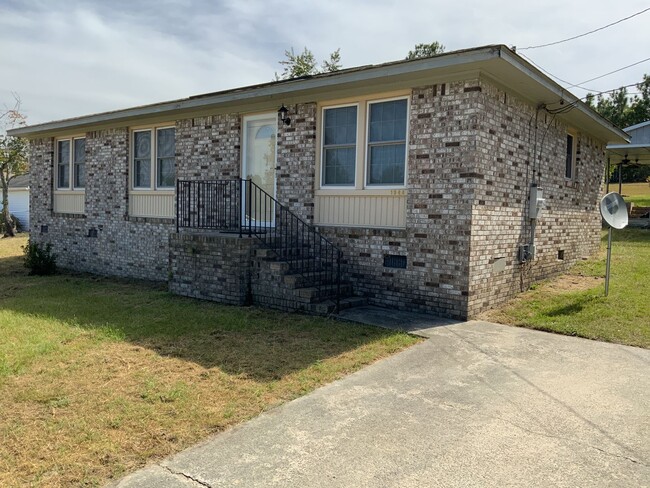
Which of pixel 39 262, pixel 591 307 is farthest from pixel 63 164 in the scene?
pixel 591 307

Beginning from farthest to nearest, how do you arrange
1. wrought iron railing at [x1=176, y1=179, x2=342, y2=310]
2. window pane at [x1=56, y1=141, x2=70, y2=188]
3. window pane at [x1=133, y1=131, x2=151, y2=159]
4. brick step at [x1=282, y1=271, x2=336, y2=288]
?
1. window pane at [x1=56, y1=141, x2=70, y2=188]
2. window pane at [x1=133, y1=131, x2=151, y2=159]
3. wrought iron railing at [x1=176, y1=179, x2=342, y2=310]
4. brick step at [x1=282, y1=271, x2=336, y2=288]

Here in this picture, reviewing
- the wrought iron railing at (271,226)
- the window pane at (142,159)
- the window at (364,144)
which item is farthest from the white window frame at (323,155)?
the window pane at (142,159)

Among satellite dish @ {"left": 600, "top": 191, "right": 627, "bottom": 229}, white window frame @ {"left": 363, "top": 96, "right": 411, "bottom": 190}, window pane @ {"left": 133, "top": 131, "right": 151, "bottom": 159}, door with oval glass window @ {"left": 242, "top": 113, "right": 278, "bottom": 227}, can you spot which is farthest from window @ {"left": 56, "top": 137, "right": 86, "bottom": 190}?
satellite dish @ {"left": 600, "top": 191, "right": 627, "bottom": 229}

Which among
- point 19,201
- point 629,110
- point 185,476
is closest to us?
point 185,476

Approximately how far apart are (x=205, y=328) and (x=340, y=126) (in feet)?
13.5

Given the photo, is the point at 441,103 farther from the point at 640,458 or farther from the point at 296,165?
the point at 640,458

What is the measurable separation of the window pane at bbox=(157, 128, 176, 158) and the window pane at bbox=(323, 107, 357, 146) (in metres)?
4.24

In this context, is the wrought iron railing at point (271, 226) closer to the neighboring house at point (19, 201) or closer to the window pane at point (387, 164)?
the window pane at point (387, 164)

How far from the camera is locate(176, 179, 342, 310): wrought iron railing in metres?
8.24

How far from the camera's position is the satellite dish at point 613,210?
8.18 metres

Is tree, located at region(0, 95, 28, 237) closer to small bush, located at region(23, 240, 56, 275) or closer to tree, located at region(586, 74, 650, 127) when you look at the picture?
small bush, located at region(23, 240, 56, 275)

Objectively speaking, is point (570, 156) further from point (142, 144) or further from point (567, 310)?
point (142, 144)

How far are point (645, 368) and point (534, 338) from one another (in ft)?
4.55

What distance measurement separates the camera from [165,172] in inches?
462
